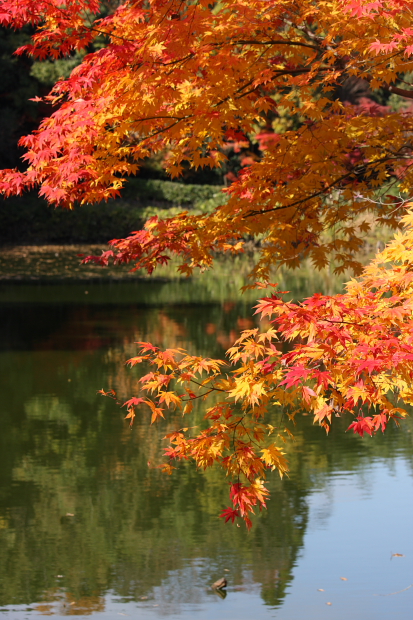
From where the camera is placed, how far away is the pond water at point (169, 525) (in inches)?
181

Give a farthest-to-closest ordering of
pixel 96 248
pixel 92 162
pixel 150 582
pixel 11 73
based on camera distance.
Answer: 1. pixel 11 73
2. pixel 96 248
3. pixel 92 162
4. pixel 150 582

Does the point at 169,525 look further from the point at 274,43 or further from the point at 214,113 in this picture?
the point at 274,43

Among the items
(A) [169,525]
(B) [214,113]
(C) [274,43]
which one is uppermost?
(C) [274,43]

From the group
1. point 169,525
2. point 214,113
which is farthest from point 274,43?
point 169,525

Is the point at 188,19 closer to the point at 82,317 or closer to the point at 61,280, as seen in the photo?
the point at 82,317

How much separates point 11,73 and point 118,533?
27.2 meters

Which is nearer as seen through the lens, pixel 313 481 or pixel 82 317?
pixel 313 481

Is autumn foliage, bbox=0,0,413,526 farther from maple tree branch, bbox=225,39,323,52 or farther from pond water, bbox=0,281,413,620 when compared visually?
pond water, bbox=0,281,413,620

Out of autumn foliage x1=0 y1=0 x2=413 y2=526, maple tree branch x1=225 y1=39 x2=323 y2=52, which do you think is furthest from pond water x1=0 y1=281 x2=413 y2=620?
maple tree branch x1=225 y1=39 x2=323 y2=52

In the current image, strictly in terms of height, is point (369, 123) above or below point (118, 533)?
above

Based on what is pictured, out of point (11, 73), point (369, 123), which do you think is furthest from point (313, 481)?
point (11, 73)

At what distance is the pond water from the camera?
4.61 m

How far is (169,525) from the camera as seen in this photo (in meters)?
5.69

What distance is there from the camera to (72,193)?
6.17m
